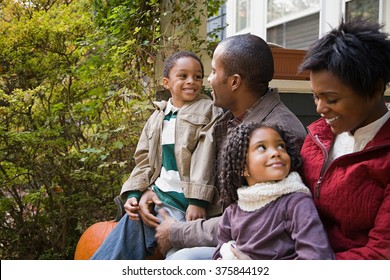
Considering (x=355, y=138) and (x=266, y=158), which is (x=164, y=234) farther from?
(x=355, y=138)

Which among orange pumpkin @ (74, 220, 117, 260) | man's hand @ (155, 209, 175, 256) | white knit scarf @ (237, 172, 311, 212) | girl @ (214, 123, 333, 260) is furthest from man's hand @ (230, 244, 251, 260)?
orange pumpkin @ (74, 220, 117, 260)

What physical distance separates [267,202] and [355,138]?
360 millimetres

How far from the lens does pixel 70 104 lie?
162 inches

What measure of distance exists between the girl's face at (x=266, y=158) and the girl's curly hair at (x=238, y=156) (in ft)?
0.06

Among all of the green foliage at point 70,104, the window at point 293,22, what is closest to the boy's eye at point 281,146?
the green foliage at point 70,104

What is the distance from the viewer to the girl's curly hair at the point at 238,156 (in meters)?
1.82

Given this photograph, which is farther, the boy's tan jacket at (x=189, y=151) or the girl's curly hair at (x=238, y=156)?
the boy's tan jacket at (x=189, y=151)

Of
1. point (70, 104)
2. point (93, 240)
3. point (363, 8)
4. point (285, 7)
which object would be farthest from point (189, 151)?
point (285, 7)

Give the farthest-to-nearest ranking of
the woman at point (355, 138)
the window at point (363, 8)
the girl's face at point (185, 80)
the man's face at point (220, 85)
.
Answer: the window at point (363, 8)
the girl's face at point (185, 80)
the man's face at point (220, 85)
the woman at point (355, 138)

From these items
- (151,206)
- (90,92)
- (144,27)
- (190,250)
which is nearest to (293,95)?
(144,27)

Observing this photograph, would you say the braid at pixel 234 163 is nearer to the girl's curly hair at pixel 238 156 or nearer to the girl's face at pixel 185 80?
the girl's curly hair at pixel 238 156

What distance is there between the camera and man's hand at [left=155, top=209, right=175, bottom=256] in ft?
7.32

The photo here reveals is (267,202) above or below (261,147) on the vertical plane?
below
